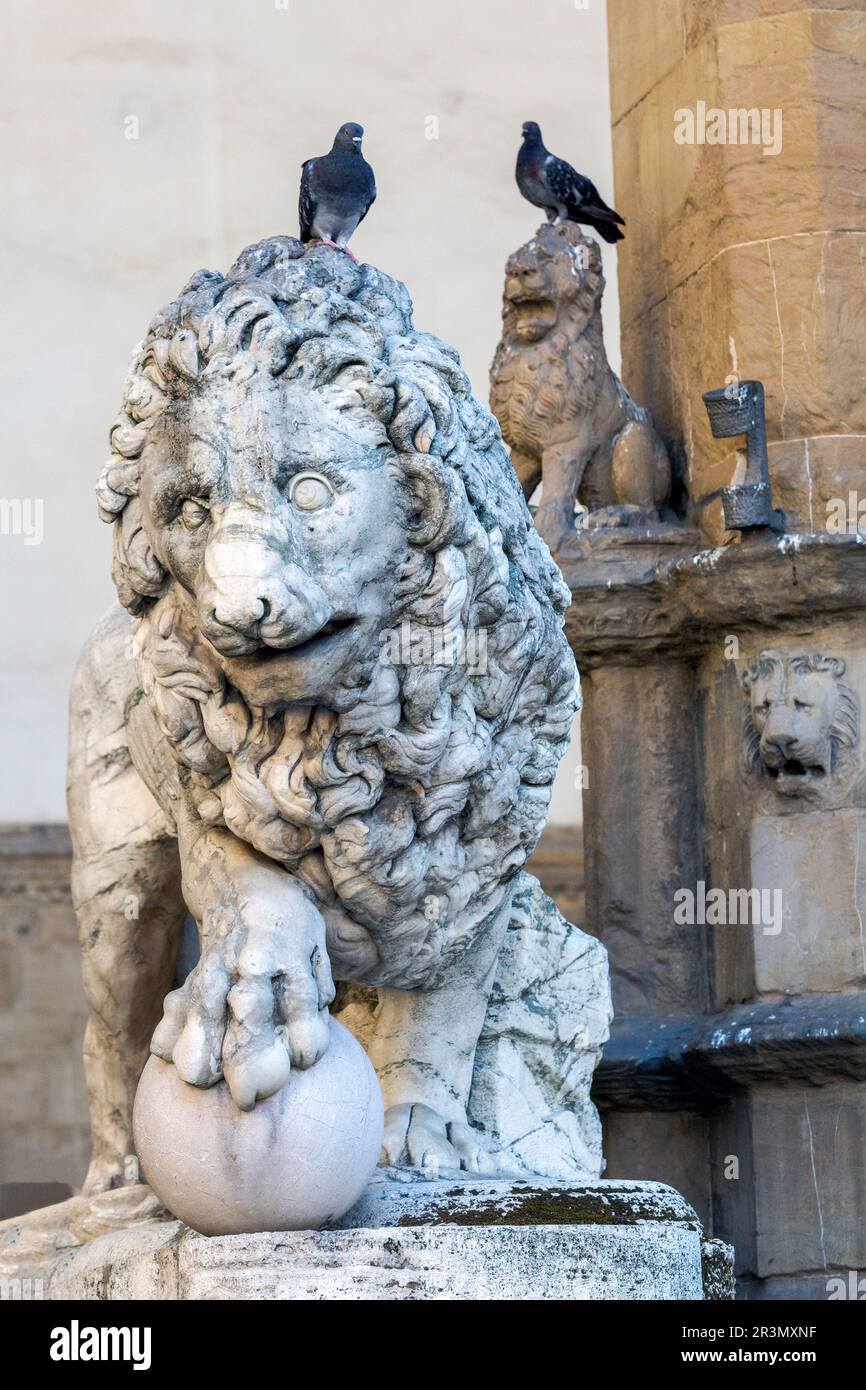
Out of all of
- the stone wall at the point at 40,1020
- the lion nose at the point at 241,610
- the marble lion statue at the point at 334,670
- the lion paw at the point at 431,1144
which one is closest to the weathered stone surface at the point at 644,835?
the marble lion statue at the point at 334,670

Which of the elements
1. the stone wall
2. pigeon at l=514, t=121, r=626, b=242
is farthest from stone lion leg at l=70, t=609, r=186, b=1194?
the stone wall

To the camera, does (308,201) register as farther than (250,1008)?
Yes

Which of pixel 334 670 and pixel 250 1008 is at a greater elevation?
pixel 334 670

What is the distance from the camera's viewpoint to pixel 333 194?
566 cm

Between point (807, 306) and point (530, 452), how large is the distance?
0.67 m

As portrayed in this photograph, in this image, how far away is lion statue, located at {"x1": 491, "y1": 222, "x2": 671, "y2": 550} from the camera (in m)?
5.49

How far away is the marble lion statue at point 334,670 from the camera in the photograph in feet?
11.0

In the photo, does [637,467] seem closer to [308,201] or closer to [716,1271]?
[308,201]

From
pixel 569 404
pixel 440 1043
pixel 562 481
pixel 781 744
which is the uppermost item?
pixel 569 404

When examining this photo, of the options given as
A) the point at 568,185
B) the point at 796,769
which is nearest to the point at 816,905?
the point at 796,769

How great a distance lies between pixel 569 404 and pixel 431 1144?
2203 mm

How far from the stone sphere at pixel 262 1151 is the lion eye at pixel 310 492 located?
2.16 ft

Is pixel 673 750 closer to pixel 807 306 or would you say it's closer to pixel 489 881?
pixel 807 306

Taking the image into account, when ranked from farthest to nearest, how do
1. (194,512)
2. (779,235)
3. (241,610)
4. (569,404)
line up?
1. (569,404)
2. (779,235)
3. (194,512)
4. (241,610)
